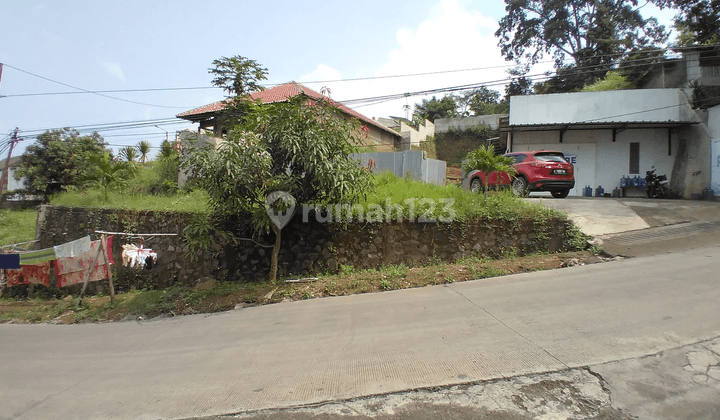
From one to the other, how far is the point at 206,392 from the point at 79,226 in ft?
30.5

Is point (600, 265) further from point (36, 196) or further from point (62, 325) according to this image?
point (36, 196)

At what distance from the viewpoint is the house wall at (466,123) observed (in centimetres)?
2725

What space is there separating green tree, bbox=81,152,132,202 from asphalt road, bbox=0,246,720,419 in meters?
6.08

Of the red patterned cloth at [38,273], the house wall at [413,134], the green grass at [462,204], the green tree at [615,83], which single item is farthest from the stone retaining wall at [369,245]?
the house wall at [413,134]

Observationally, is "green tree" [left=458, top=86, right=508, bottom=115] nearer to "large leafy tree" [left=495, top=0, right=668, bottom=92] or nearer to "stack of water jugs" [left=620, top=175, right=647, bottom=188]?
"large leafy tree" [left=495, top=0, right=668, bottom=92]

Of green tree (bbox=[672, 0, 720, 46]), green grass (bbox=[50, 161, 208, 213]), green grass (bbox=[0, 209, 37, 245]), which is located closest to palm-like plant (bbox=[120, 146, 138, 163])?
green grass (bbox=[50, 161, 208, 213])

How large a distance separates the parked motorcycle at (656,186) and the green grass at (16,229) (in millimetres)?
24294

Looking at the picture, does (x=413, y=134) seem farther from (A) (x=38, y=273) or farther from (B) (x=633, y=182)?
(A) (x=38, y=273)

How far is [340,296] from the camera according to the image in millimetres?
6359

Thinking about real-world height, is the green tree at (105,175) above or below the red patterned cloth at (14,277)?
above

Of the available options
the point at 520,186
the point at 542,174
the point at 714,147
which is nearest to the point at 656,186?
the point at 714,147

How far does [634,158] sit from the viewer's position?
51.6 ft

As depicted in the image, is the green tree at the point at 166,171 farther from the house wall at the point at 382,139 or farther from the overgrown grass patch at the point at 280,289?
the house wall at the point at 382,139

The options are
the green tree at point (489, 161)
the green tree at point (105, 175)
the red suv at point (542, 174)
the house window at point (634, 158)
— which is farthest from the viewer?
the house window at point (634, 158)
